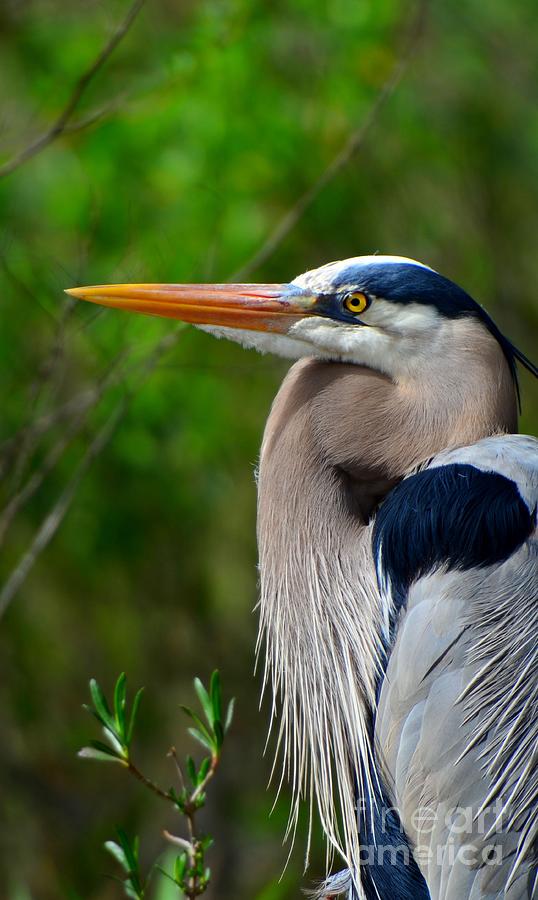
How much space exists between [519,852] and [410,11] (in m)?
3.47

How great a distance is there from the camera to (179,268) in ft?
12.3

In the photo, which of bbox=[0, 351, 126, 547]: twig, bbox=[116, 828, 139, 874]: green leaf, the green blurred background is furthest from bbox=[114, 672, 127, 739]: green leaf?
the green blurred background

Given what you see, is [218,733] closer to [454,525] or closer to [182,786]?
[182,786]

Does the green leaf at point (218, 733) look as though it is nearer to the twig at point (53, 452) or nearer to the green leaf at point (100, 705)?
the green leaf at point (100, 705)

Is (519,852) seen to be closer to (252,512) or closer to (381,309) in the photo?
(381,309)

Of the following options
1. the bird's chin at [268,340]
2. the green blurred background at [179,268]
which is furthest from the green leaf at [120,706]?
the green blurred background at [179,268]

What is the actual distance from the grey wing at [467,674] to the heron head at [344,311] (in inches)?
8.9

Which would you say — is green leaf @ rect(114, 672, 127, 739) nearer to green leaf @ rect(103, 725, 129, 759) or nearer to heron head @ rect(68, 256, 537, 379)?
green leaf @ rect(103, 725, 129, 759)

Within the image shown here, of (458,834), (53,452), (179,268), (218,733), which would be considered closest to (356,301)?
(218,733)

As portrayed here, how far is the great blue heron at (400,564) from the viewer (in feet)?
6.38

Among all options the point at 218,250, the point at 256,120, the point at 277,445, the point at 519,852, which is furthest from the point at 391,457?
the point at 256,120

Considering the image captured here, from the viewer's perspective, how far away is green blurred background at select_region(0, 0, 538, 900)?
3.75 meters

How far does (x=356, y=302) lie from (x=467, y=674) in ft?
2.31

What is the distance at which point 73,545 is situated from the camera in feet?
14.8
